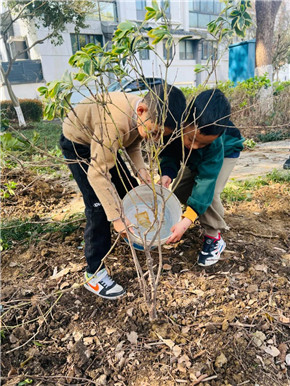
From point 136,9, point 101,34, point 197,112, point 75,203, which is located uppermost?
point 136,9

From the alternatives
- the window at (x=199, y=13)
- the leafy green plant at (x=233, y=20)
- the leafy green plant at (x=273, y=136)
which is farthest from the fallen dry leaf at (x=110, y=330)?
the window at (x=199, y=13)

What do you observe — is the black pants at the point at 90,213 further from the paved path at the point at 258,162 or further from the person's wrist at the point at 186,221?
the paved path at the point at 258,162

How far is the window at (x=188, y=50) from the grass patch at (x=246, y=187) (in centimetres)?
2015

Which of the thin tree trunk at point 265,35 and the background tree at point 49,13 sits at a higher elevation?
the background tree at point 49,13

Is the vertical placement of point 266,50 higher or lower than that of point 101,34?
lower

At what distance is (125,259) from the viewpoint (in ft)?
7.20

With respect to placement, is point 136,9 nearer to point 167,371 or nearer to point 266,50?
point 266,50

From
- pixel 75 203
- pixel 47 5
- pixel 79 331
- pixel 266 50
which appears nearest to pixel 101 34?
pixel 47 5

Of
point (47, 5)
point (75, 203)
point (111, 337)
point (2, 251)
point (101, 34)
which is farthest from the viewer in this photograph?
point (101, 34)

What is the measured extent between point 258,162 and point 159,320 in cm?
383

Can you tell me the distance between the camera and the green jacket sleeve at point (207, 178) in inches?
73.0

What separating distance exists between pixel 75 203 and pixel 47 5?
1072 centimetres

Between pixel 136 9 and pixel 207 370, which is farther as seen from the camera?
pixel 136 9

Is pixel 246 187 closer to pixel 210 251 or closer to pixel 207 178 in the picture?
pixel 210 251
